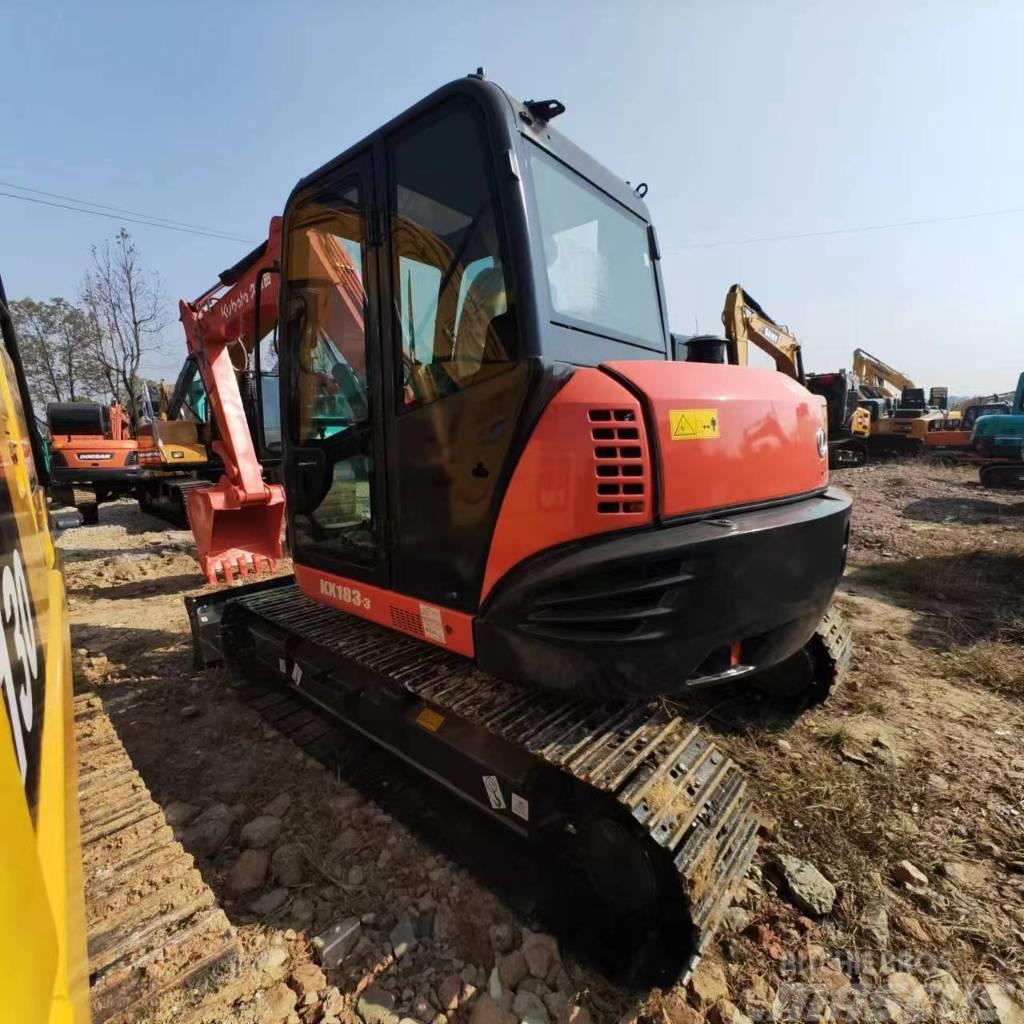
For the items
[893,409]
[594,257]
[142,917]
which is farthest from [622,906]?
[893,409]

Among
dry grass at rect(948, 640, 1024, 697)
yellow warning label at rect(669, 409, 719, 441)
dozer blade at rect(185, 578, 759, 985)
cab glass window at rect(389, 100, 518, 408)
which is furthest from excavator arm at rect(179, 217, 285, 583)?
dry grass at rect(948, 640, 1024, 697)

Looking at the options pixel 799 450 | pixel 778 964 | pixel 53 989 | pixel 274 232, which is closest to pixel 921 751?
pixel 778 964

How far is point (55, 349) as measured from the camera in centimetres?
2808

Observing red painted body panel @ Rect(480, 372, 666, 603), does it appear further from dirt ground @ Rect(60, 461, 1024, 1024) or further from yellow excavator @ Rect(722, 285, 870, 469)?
yellow excavator @ Rect(722, 285, 870, 469)

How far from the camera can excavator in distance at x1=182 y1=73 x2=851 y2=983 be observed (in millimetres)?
1775

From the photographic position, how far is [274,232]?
355 cm

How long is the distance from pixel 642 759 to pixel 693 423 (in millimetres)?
1076

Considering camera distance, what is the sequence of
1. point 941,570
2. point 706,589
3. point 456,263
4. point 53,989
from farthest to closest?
point 941,570, point 456,263, point 706,589, point 53,989

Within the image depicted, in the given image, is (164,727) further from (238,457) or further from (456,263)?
(456,263)

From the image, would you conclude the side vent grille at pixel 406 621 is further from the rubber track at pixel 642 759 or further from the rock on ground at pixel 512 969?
the rock on ground at pixel 512 969

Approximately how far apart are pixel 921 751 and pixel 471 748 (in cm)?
241

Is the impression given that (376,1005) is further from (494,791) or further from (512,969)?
(494,791)

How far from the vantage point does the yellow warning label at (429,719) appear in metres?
2.33

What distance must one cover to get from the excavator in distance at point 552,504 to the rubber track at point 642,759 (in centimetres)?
1
